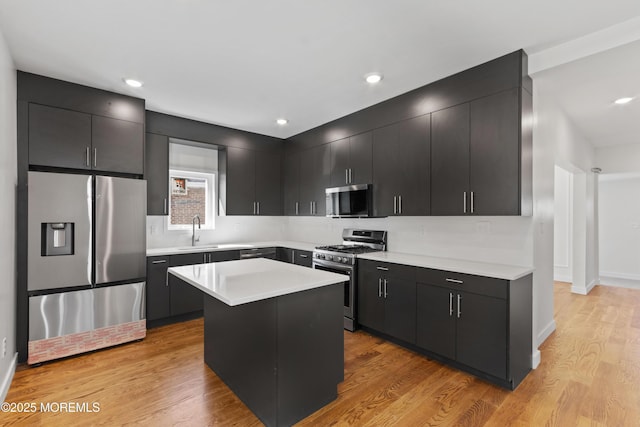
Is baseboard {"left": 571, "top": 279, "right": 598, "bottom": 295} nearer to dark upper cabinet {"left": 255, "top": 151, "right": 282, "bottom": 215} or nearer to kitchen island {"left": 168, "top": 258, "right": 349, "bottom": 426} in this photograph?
kitchen island {"left": 168, "top": 258, "right": 349, "bottom": 426}

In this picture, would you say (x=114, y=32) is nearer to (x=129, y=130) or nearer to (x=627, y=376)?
(x=129, y=130)

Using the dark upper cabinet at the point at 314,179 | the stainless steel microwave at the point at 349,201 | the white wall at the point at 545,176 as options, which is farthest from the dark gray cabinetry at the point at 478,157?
the dark upper cabinet at the point at 314,179

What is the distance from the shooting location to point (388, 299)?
10.5 feet

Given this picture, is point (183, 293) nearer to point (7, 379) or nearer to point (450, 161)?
point (7, 379)

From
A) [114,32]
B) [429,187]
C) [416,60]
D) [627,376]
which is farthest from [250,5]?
[627,376]

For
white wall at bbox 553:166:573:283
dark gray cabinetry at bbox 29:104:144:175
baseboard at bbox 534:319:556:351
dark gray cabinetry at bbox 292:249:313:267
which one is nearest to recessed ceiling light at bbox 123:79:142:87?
dark gray cabinetry at bbox 29:104:144:175

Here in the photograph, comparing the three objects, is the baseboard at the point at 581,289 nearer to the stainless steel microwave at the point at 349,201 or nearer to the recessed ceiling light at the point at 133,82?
the stainless steel microwave at the point at 349,201

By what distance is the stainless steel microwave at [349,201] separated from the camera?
3785 millimetres

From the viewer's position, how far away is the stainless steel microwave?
3.79 m

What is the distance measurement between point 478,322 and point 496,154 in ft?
4.68

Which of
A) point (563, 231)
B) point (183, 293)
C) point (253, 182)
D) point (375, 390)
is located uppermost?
point (253, 182)

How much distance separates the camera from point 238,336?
7.33 feet

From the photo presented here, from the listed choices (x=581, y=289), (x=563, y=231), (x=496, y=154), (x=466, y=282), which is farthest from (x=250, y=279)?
(x=563, y=231)

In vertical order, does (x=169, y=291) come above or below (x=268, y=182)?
below
